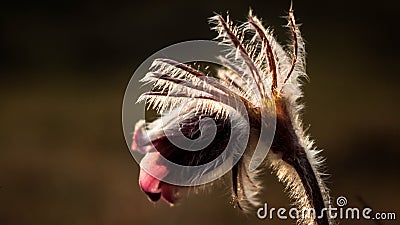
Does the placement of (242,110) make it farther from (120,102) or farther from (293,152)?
(120,102)

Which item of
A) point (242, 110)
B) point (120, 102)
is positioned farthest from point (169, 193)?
point (120, 102)

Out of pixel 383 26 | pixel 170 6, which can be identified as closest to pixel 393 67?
pixel 383 26

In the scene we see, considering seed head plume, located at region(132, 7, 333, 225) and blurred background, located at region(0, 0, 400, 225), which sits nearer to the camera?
seed head plume, located at region(132, 7, 333, 225)

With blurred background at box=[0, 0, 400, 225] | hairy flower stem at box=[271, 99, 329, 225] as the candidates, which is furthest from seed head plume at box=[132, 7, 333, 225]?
blurred background at box=[0, 0, 400, 225]

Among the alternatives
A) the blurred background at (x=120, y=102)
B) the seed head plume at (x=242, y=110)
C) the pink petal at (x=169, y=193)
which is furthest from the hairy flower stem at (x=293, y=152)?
the blurred background at (x=120, y=102)

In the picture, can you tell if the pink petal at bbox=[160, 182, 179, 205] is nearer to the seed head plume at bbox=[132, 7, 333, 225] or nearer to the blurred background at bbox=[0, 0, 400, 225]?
the seed head plume at bbox=[132, 7, 333, 225]

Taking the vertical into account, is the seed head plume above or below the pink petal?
above

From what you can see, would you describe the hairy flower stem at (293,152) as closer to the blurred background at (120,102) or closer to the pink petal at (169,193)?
the pink petal at (169,193)
